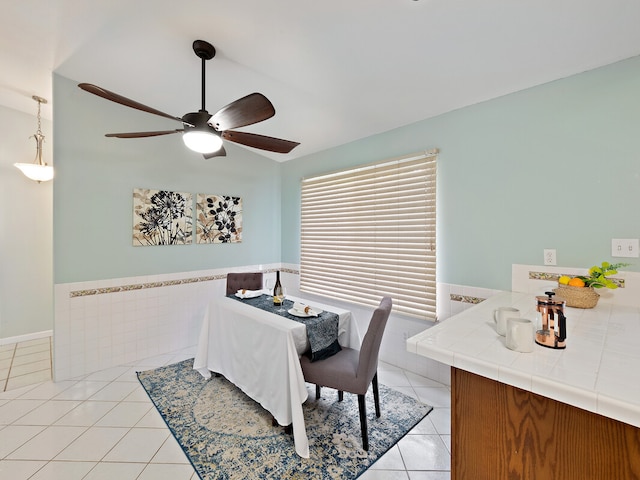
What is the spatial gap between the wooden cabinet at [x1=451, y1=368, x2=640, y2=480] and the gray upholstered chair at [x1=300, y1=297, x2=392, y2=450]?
0.74 meters

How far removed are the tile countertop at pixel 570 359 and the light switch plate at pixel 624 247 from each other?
47 centimetres

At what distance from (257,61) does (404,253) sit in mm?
2124

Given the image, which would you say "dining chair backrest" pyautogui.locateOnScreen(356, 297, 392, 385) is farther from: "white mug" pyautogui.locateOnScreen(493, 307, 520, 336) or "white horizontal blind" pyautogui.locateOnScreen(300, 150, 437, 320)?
"white horizontal blind" pyautogui.locateOnScreen(300, 150, 437, 320)

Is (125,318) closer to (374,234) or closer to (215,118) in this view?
(215,118)

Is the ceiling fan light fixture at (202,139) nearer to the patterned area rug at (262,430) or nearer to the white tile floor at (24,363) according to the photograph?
the patterned area rug at (262,430)

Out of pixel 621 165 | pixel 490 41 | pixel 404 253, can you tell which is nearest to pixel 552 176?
pixel 621 165

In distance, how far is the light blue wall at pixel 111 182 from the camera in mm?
2666

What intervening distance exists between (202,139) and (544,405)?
2.27 m

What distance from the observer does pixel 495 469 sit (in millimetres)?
999

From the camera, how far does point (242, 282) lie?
3.28 m

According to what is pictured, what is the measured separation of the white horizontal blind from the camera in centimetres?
266

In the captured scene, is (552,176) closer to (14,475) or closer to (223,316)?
(223,316)

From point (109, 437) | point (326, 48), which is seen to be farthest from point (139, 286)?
point (326, 48)

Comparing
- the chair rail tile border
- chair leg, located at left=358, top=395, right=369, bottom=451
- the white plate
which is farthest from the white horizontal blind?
the chair rail tile border
